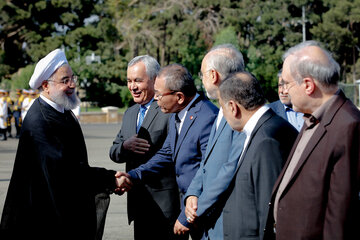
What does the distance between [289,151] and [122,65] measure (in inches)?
1808

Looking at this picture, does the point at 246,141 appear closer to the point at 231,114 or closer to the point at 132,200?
the point at 231,114

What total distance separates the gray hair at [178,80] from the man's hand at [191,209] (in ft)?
3.27

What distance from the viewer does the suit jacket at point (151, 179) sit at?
185 inches

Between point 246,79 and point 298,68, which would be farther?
point 246,79

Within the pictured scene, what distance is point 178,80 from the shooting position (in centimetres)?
444

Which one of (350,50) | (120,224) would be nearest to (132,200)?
(120,224)

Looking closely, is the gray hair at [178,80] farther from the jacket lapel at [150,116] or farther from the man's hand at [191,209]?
the man's hand at [191,209]

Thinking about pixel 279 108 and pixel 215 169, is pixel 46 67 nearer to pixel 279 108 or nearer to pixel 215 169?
pixel 215 169

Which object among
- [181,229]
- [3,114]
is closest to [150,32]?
[3,114]

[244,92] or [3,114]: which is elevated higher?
[244,92]

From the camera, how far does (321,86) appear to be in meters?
2.86

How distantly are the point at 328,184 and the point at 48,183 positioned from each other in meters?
2.15

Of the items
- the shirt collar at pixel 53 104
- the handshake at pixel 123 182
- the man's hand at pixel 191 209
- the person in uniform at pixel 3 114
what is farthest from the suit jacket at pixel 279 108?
the person in uniform at pixel 3 114

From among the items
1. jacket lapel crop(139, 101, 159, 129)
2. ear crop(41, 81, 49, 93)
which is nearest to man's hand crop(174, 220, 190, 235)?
jacket lapel crop(139, 101, 159, 129)
